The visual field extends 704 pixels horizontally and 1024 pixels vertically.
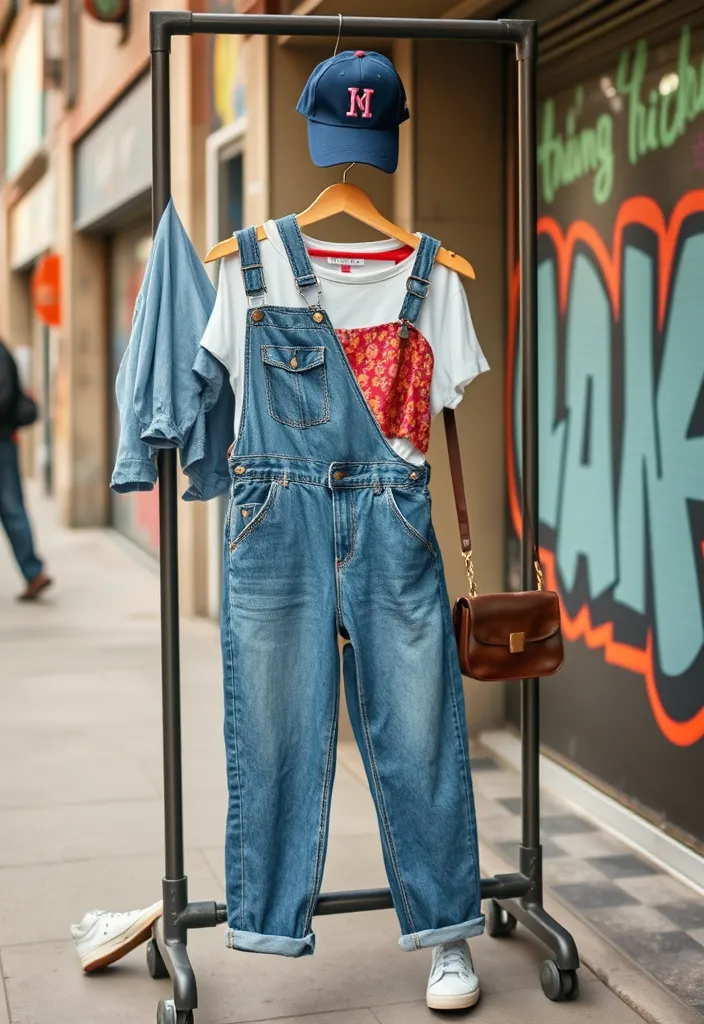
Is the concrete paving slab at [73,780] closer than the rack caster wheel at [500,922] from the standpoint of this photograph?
No

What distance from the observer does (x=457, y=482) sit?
11.0 ft

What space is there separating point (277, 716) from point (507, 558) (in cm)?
257

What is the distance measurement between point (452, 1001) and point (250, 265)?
1763 mm

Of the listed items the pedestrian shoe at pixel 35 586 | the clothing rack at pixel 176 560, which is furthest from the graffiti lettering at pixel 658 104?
the pedestrian shoe at pixel 35 586

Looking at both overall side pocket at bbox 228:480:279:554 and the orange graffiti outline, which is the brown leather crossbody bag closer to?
overall side pocket at bbox 228:480:279:554

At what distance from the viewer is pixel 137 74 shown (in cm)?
1053

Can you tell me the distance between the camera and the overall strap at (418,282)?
322cm

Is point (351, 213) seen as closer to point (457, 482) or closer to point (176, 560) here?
point (457, 482)

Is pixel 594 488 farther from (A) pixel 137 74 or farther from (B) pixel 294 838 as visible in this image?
(A) pixel 137 74

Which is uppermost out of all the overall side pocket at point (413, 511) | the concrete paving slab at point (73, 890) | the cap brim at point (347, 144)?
the cap brim at point (347, 144)

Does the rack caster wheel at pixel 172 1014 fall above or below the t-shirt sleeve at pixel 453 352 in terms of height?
below

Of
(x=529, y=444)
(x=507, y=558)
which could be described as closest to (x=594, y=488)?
(x=507, y=558)

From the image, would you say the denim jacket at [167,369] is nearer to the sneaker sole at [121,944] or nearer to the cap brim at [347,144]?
the cap brim at [347,144]

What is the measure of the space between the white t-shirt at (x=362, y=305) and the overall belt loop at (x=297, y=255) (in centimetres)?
2
